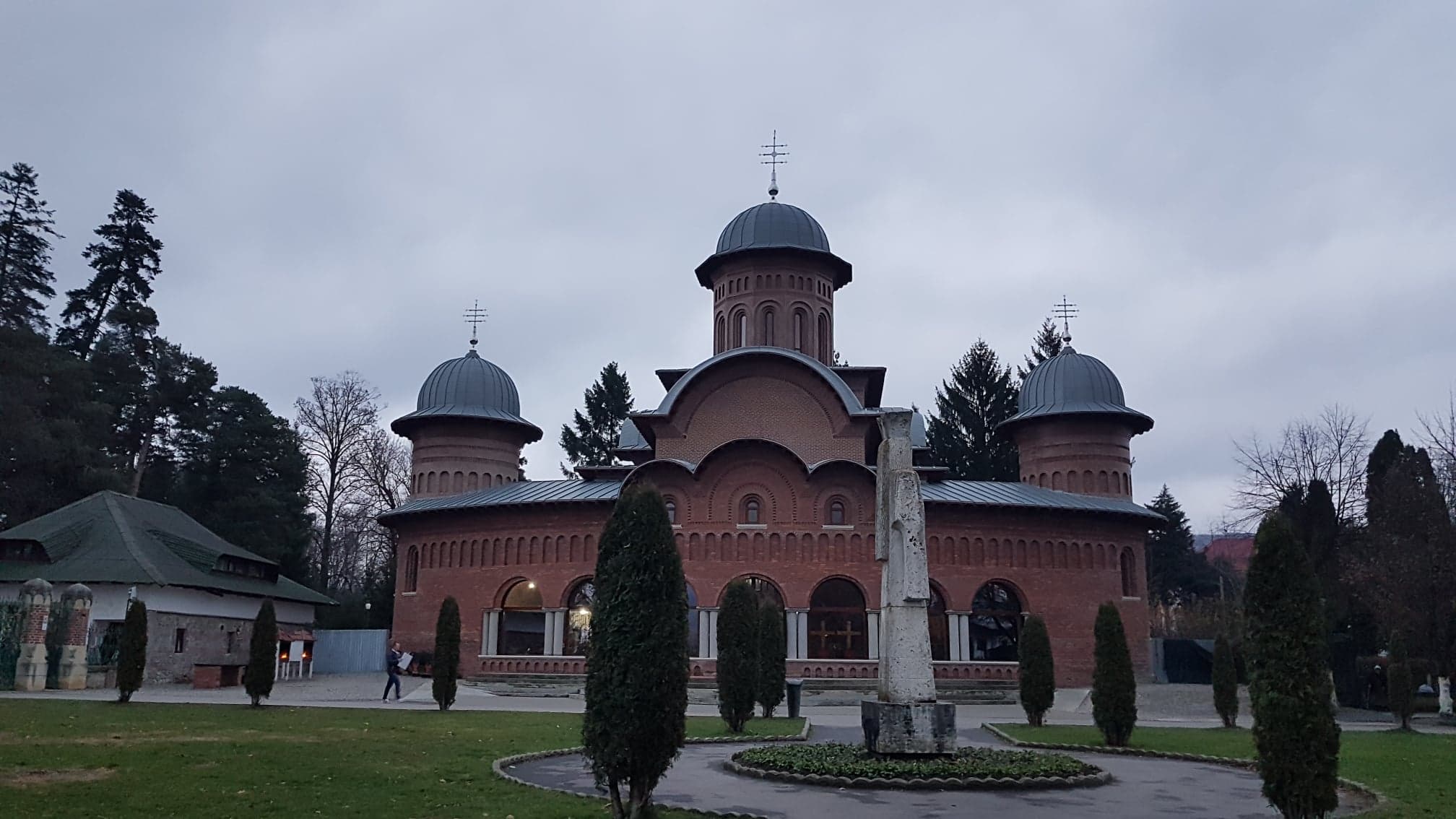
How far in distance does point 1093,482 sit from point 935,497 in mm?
6946

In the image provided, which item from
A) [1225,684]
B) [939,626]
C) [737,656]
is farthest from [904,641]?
[939,626]

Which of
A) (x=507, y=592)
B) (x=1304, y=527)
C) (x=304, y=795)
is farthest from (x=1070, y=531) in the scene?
(x=304, y=795)

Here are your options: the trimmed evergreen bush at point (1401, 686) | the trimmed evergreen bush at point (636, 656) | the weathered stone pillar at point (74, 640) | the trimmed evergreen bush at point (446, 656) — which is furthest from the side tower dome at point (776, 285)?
the trimmed evergreen bush at point (636, 656)

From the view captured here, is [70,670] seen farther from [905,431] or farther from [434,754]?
[905,431]

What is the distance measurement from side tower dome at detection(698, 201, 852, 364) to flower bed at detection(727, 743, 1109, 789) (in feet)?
73.8

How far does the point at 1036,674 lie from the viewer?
18156 mm

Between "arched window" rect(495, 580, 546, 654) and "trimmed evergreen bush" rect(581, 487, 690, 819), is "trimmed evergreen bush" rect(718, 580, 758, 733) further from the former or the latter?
"arched window" rect(495, 580, 546, 654)

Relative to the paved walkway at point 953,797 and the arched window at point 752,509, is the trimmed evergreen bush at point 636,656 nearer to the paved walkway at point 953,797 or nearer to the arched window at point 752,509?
the paved walkway at point 953,797

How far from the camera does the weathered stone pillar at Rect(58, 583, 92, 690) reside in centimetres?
2212

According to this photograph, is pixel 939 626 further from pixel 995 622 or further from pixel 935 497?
pixel 935 497

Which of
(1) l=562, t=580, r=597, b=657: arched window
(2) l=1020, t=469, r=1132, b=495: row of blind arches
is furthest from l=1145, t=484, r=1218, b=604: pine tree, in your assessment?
(1) l=562, t=580, r=597, b=657: arched window

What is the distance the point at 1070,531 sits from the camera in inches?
1136

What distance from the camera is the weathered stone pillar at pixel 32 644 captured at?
21.4 m

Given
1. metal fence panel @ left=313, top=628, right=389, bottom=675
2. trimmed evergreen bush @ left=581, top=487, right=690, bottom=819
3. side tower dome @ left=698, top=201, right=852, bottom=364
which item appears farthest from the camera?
side tower dome @ left=698, top=201, right=852, bottom=364
